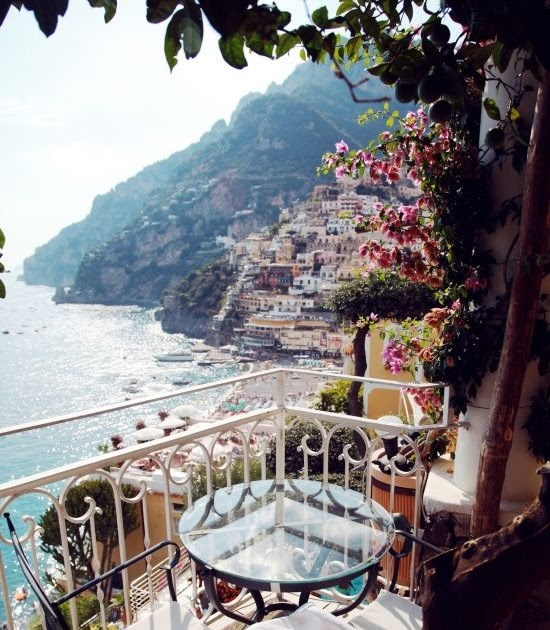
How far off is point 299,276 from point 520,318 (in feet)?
117

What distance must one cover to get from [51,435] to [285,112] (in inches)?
1659

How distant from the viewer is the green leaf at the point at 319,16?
2.71 ft

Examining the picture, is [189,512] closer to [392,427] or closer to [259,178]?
[392,427]

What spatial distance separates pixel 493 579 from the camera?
0.47 m

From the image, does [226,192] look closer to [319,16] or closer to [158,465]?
[158,465]

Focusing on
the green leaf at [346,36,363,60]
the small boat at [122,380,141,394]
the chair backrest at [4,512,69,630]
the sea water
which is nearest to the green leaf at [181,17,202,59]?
the green leaf at [346,36,363,60]

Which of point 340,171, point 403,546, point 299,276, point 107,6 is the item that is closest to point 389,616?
point 403,546

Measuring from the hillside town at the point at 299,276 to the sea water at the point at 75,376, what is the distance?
4.31 m

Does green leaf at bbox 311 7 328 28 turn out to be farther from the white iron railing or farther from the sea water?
Answer: the sea water

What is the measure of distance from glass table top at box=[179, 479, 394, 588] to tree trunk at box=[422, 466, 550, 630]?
1.07 meters

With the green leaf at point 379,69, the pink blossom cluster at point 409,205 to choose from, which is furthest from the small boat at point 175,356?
the green leaf at point 379,69

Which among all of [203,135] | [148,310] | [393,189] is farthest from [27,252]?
[393,189]

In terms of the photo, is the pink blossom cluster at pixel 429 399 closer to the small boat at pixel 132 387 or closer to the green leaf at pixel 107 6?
the green leaf at pixel 107 6

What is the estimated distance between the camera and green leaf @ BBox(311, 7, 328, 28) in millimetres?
825
